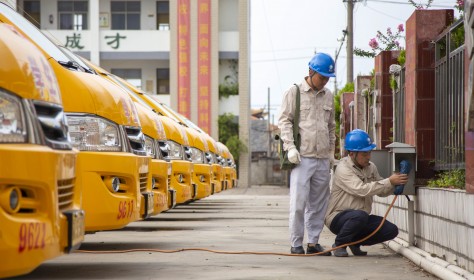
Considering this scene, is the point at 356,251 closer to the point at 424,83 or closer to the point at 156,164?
the point at 424,83

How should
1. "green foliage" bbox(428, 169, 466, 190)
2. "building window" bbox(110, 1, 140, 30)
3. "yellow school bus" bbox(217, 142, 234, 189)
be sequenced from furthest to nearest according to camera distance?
1. "building window" bbox(110, 1, 140, 30)
2. "yellow school bus" bbox(217, 142, 234, 189)
3. "green foliage" bbox(428, 169, 466, 190)

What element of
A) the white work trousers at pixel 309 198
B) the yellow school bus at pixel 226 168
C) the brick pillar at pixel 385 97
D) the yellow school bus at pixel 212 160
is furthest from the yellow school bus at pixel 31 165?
the yellow school bus at pixel 226 168

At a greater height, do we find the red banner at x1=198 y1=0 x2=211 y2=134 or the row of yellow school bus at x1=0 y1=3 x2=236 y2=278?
the red banner at x1=198 y1=0 x2=211 y2=134

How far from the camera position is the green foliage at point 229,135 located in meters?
50.8

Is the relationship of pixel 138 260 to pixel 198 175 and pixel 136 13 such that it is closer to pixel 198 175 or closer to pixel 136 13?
pixel 198 175

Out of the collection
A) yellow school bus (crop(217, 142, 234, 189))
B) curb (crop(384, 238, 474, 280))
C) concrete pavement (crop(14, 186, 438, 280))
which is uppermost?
yellow school bus (crop(217, 142, 234, 189))

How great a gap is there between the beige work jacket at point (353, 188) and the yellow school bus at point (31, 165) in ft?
15.8

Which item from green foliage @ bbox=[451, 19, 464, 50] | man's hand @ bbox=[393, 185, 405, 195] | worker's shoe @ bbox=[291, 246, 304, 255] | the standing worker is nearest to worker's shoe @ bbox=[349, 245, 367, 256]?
the standing worker

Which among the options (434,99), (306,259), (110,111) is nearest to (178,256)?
(306,259)

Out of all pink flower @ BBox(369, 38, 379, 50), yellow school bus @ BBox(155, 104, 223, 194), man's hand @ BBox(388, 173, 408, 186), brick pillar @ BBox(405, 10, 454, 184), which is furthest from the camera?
yellow school bus @ BBox(155, 104, 223, 194)

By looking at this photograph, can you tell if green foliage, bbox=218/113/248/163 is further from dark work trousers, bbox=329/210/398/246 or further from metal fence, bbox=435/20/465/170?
dark work trousers, bbox=329/210/398/246

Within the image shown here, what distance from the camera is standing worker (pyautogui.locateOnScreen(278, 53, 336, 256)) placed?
10719mm

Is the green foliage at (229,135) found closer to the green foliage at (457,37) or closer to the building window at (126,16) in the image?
the building window at (126,16)

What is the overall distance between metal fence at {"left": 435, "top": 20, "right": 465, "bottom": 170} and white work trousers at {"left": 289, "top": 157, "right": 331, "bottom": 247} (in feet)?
3.79
